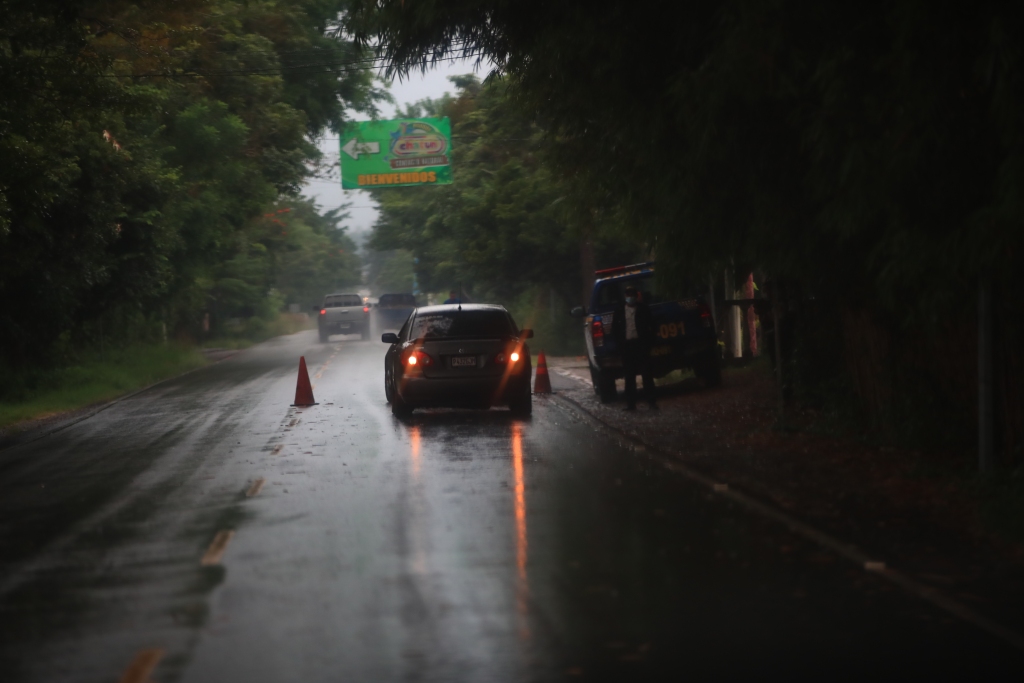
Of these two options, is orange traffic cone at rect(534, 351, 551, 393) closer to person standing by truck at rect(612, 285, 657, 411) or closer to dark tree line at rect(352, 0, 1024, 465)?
person standing by truck at rect(612, 285, 657, 411)

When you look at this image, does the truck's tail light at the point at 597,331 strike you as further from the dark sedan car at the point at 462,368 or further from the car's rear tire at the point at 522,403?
the car's rear tire at the point at 522,403

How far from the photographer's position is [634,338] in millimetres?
18438

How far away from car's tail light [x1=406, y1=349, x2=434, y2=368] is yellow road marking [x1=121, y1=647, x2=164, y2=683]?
1188 centimetres

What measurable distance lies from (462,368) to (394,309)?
4144cm

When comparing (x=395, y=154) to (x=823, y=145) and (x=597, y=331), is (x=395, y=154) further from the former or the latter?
(x=823, y=145)

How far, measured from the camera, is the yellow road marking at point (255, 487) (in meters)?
11.4

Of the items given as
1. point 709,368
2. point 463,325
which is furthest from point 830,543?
point 709,368

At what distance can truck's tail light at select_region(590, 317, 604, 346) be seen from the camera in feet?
67.6

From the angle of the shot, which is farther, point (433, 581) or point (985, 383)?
point (985, 383)

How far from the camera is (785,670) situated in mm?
5691

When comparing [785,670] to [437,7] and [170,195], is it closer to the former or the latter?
[437,7]

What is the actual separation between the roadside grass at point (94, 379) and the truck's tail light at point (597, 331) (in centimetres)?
946

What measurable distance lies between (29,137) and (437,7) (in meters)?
8.27

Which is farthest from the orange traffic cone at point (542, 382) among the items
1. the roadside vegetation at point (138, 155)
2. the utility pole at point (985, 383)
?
the utility pole at point (985, 383)
